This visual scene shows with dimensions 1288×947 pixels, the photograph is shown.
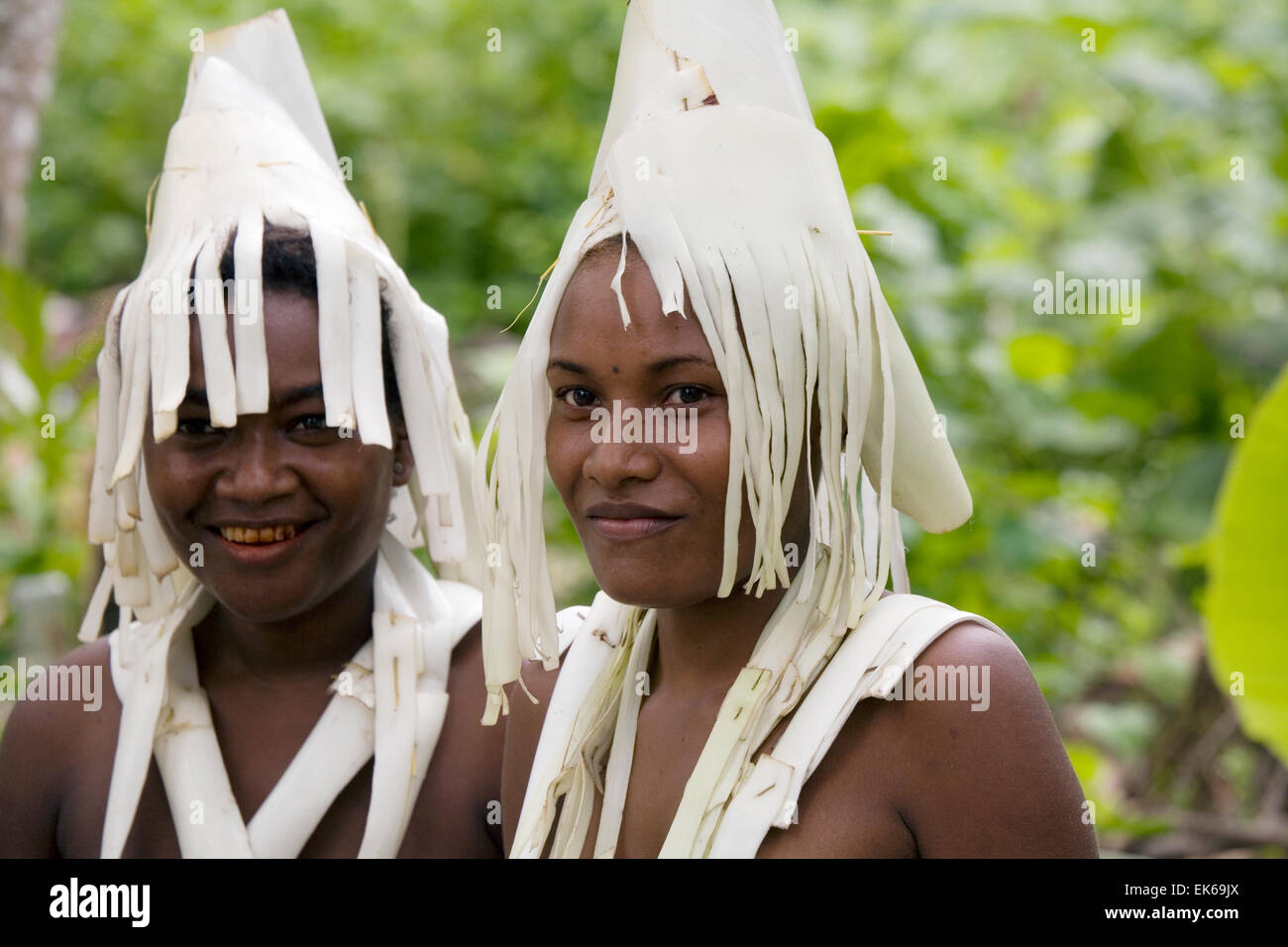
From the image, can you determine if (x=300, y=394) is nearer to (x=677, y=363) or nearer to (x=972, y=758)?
(x=677, y=363)

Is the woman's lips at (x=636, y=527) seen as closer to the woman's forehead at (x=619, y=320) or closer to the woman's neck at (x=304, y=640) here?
the woman's forehead at (x=619, y=320)

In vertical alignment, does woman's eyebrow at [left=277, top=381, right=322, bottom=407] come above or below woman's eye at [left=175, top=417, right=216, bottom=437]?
above

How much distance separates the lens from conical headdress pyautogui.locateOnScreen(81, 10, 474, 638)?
165cm

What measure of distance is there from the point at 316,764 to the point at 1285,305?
3140mm

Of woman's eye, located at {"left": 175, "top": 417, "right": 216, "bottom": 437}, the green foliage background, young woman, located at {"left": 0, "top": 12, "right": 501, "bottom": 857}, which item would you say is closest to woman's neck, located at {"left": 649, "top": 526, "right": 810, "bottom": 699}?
young woman, located at {"left": 0, "top": 12, "right": 501, "bottom": 857}

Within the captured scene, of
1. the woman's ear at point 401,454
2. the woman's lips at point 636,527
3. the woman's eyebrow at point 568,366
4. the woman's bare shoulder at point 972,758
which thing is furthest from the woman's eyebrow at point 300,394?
the woman's bare shoulder at point 972,758

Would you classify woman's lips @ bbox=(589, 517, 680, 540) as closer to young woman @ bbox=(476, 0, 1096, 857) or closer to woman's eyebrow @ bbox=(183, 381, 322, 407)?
young woman @ bbox=(476, 0, 1096, 857)

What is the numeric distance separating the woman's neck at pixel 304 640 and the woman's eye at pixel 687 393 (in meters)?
0.66

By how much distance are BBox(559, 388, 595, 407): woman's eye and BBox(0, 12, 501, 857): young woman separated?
1.12 ft

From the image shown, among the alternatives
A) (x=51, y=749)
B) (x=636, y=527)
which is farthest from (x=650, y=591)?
(x=51, y=749)

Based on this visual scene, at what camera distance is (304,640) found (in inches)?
71.5

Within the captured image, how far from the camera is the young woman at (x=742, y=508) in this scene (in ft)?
4.38

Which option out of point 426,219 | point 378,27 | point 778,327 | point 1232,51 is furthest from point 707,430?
point 378,27

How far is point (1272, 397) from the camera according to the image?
1519mm
